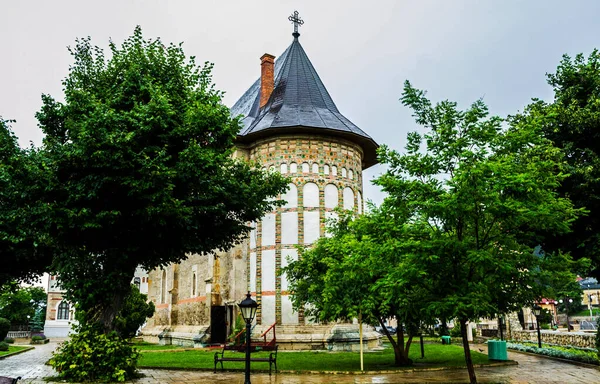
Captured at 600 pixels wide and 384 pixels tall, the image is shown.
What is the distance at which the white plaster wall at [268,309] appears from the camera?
25.6 meters

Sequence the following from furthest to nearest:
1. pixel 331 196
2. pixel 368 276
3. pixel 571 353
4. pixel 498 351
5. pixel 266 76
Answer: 1. pixel 266 76
2. pixel 331 196
3. pixel 571 353
4. pixel 498 351
5. pixel 368 276

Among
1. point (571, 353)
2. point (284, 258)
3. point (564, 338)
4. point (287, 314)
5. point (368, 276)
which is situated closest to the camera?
point (368, 276)

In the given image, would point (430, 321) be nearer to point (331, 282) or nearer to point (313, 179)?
point (331, 282)

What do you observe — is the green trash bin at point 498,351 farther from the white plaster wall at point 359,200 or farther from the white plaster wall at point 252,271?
the white plaster wall at point 252,271

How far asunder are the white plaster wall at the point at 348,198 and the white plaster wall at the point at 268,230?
436 centimetres

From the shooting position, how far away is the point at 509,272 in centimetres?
1041

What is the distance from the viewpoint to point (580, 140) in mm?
17031

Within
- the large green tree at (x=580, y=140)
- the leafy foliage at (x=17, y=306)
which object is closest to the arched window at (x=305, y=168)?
the large green tree at (x=580, y=140)

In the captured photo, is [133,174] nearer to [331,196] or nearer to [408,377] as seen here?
[408,377]

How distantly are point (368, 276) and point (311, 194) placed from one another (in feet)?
43.6

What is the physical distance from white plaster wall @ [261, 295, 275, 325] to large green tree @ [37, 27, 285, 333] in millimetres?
10182

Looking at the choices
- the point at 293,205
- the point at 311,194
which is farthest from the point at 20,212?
the point at 311,194

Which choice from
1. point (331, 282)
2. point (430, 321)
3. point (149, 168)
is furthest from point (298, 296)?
point (149, 168)

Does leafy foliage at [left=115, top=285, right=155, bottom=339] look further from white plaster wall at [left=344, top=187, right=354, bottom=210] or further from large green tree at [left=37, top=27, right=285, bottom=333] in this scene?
large green tree at [left=37, top=27, right=285, bottom=333]
